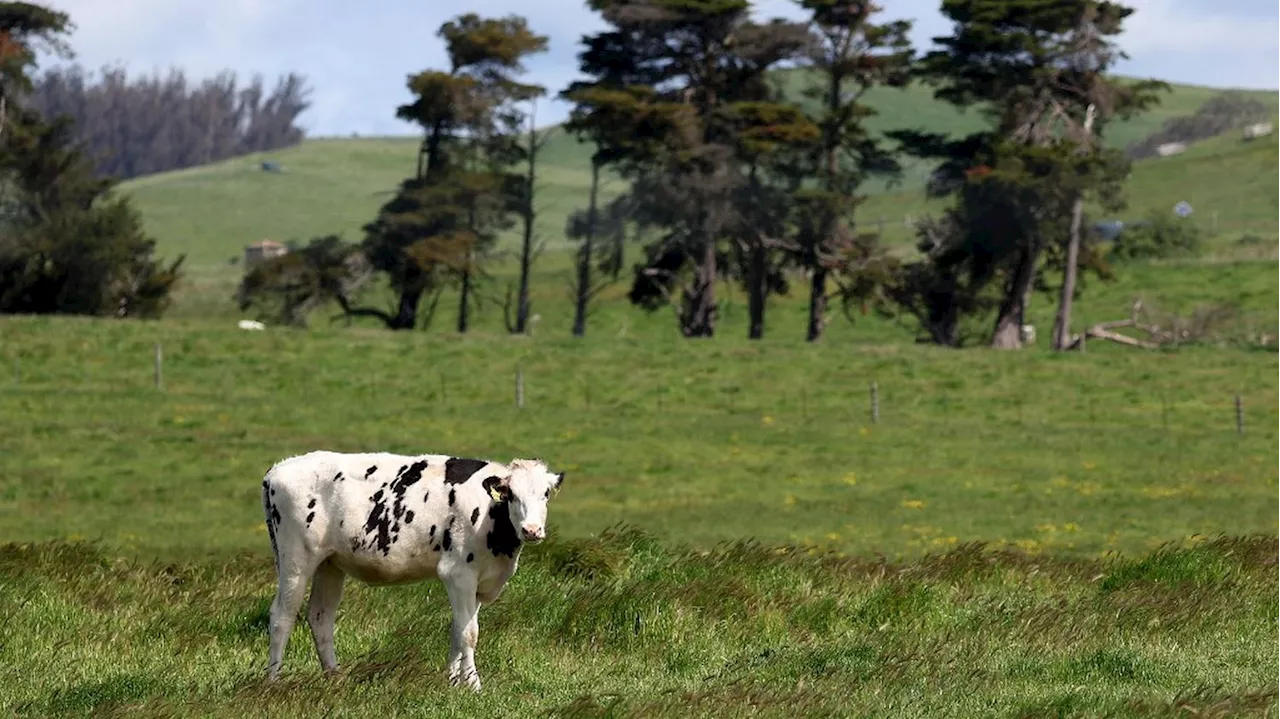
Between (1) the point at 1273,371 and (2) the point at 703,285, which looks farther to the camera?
(2) the point at 703,285

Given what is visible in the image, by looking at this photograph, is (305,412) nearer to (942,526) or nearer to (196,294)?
(942,526)

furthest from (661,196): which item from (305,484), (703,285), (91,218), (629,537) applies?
(305,484)

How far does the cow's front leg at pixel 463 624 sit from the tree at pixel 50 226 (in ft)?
190

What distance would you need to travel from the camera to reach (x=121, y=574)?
1399cm

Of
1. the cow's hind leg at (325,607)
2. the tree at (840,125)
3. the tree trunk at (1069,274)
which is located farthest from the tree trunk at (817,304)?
the cow's hind leg at (325,607)

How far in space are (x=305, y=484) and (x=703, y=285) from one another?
54.2 meters

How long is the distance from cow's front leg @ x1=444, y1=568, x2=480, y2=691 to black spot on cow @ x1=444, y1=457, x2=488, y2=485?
570mm

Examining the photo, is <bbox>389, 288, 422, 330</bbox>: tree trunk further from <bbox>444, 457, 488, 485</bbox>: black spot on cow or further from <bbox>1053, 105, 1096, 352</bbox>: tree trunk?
<bbox>444, 457, 488, 485</bbox>: black spot on cow

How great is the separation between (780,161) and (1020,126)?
849 cm

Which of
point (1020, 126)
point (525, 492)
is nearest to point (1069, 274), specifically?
point (1020, 126)

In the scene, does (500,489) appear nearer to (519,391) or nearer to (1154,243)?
(519,391)

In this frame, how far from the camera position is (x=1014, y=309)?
64.8 meters

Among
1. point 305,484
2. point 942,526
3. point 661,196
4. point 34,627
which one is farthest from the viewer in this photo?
point 661,196

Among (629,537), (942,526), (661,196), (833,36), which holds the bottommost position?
(942,526)
